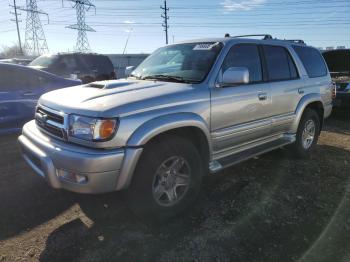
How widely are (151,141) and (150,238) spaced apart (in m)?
0.91

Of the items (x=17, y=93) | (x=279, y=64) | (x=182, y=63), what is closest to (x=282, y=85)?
(x=279, y=64)

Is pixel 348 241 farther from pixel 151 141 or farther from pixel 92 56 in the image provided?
pixel 92 56

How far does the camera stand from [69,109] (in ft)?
10.4

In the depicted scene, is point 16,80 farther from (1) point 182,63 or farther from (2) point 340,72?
(2) point 340,72

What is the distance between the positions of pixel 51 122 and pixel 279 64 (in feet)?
10.5

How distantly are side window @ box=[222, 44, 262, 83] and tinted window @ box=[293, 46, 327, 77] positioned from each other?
1206 millimetres

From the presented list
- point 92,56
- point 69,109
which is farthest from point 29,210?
point 92,56

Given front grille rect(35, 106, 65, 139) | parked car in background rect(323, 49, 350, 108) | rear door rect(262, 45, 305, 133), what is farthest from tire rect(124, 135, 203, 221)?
parked car in background rect(323, 49, 350, 108)

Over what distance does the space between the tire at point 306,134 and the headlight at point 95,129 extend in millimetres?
3489

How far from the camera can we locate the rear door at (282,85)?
184 inches

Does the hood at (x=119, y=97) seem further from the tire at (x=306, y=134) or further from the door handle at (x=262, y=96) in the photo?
the tire at (x=306, y=134)

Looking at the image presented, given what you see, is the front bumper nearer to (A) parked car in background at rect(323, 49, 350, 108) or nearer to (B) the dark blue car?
(B) the dark blue car

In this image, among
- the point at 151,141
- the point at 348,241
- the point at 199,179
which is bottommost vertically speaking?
the point at 348,241

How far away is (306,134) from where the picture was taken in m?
5.71
